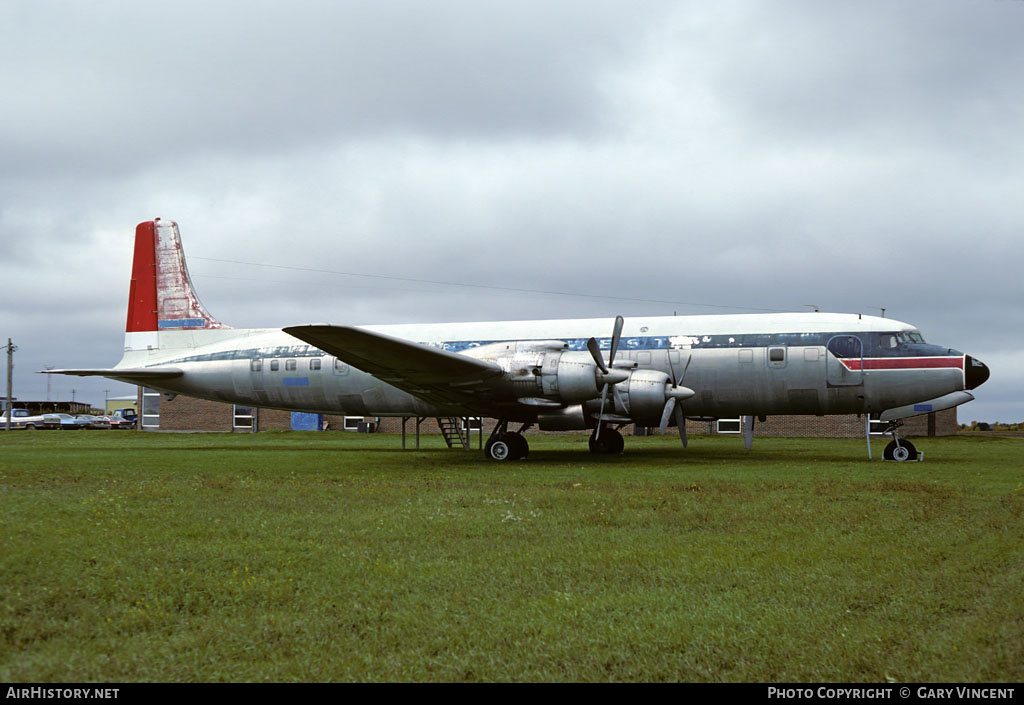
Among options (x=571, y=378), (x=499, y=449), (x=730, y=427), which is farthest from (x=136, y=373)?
(x=730, y=427)

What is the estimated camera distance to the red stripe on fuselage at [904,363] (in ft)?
64.6

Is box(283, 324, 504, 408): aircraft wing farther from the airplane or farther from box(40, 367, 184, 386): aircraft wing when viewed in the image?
box(40, 367, 184, 386): aircraft wing

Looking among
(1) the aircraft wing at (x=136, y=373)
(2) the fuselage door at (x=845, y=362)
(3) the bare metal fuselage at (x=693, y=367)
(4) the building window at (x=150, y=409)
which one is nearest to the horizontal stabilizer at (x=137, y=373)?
(1) the aircraft wing at (x=136, y=373)

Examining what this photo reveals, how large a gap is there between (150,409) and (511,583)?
185 feet

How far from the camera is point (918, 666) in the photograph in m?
4.85

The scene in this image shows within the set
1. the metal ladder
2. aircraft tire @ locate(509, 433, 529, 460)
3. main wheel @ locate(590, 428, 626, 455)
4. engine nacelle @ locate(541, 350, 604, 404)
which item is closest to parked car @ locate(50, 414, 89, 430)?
the metal ladder

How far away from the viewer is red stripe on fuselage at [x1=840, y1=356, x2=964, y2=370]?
19.7 metres

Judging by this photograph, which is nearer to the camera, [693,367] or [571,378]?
[571,378]

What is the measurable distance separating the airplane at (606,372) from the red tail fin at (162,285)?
8.41 feet

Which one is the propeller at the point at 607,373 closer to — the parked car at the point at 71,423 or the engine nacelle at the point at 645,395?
the engine nacelle at the point at 645,395

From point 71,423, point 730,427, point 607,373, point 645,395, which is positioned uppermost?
point 607,373

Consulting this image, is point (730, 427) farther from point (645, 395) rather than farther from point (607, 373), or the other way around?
point (607, 373)

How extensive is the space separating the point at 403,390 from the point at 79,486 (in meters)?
9.59

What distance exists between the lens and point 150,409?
56969 millimetres
